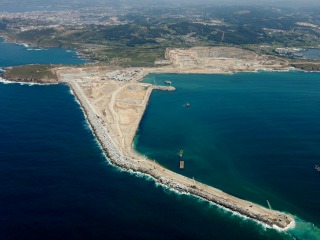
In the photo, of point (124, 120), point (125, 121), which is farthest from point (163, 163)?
point (124, 120)

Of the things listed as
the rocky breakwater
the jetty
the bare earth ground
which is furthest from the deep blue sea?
the rocky breakwater

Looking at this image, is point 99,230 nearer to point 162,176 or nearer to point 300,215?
point 162,176

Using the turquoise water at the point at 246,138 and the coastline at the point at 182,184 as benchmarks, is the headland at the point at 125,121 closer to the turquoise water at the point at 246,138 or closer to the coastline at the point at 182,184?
the coastline at the point at 182,184

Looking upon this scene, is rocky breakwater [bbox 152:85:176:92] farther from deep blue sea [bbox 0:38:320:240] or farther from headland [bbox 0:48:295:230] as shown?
deep blue sea [bbox 0:38:320:240]

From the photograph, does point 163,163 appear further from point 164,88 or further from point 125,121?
point 164,88

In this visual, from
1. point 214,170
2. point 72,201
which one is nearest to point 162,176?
point 214,170

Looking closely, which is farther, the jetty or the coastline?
the jetty
